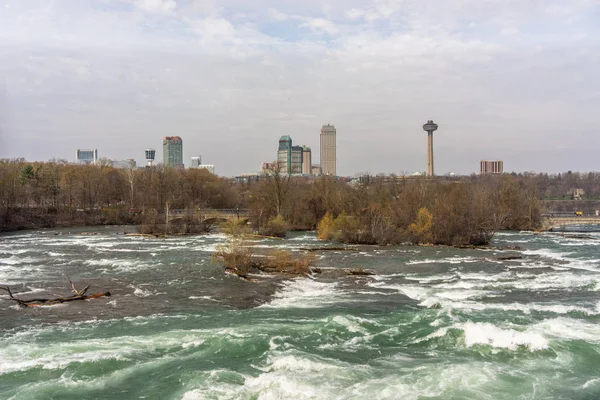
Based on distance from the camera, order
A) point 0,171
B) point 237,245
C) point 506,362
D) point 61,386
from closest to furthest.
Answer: point 61,386, point 506,362, point 237,245, point 0,171

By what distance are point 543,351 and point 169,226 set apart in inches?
2162

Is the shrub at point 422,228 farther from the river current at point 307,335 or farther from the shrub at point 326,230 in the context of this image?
the river current at point 307,335

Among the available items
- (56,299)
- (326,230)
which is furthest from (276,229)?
(56,299)

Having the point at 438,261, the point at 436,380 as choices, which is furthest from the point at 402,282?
the point at 436,380

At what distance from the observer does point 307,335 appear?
20922 millimetres

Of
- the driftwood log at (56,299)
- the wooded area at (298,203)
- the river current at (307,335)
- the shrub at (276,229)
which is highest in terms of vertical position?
the wooded area at (298,203)

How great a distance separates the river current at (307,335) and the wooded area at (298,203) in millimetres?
15487

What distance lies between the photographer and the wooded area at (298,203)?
5334cm

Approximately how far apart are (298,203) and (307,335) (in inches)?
2167

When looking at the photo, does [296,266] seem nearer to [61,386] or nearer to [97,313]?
[97,313]

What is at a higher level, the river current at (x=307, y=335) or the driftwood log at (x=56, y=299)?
the driftwood log at (x=56, y=299)

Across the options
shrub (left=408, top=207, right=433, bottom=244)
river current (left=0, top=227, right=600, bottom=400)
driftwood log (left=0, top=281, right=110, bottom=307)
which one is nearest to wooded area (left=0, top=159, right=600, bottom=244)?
shrub (left=408, top=207, right=433, bottom=244)

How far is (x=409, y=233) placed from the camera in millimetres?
54125

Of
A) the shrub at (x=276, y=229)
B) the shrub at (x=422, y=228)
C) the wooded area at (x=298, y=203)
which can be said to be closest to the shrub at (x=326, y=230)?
the wooded area at (x=298, y=203)
